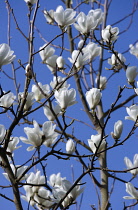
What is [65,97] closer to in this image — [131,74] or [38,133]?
[38,133]

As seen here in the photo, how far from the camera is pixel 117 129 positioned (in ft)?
4.94

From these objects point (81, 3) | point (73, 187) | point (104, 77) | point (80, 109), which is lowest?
point (73, 187)

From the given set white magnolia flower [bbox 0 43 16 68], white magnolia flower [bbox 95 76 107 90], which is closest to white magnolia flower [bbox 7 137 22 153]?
white magnolia flower [bbox 0 43 16 68]

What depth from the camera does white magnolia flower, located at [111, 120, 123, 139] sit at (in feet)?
4.89

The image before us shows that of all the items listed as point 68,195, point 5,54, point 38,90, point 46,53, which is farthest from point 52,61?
point 68,195

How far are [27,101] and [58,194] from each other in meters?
0.43

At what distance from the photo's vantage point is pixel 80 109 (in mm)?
2688

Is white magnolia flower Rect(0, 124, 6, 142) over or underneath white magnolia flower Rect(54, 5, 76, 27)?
underneath

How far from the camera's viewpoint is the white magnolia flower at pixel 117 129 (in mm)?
1489

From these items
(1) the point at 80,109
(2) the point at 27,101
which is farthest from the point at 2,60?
(1) the point at 80,109

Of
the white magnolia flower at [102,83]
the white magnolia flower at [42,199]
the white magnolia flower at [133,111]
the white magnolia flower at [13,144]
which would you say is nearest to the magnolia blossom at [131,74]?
the white magnolia flower at [133,111]

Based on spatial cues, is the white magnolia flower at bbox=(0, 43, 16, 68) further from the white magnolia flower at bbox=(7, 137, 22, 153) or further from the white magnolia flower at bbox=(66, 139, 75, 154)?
the white magnolia flower at bbox=(66, 139, 75, 154)

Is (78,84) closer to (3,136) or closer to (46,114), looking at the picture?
(46,114)

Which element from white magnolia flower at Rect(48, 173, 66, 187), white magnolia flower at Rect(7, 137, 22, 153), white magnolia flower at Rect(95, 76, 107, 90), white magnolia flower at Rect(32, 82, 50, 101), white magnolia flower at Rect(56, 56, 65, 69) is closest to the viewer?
white magnolia flower at Rect(7, 137, 22, 153)
